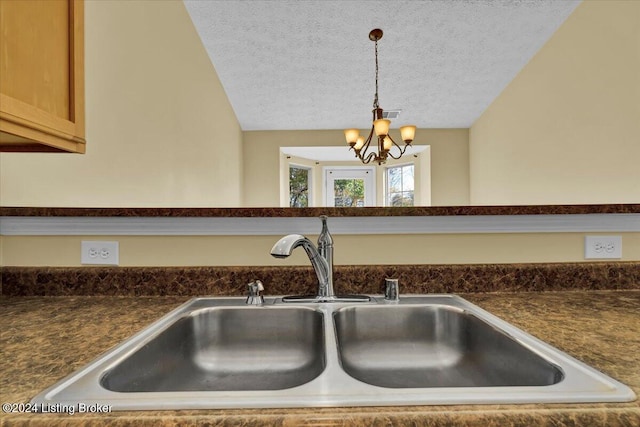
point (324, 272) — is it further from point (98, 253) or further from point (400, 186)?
point (400, 186)

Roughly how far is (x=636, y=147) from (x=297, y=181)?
14.5ft

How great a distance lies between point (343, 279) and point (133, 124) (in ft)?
4.71

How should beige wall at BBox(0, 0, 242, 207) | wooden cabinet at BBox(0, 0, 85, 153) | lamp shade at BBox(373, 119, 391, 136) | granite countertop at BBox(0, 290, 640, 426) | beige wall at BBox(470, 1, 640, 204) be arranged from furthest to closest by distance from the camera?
lamp shade at BBox(373, 119, 391, 136), beige wall at BBox(470, 1, 640, 204), beige wall at BBox(0, 0, 242, 207), wooden cabinet at BBox(0, 0, 85, 153), granite countertop at BBox(0, 290, 640, 426)

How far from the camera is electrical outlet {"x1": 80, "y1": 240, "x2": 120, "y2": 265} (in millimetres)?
1015

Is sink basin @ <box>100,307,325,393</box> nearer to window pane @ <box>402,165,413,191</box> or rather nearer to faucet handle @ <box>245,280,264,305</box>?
faucet handle @ <box>245,280,264,305</box>

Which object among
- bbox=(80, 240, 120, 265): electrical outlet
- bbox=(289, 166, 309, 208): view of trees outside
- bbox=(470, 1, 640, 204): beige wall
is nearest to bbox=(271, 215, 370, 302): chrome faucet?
bbox=(80, 240, 120, 265): electrical outlet

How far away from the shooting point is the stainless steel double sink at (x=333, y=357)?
44 centimetres

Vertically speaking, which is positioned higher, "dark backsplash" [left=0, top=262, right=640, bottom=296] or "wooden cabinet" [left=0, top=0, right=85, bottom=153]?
"wooden cabinet" [left=0, top=0, right=85, bottom=153]

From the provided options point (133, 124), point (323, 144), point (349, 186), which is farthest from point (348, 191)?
point (133, 124)

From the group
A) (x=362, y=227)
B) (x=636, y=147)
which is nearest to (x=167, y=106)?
(x=362, y=227)

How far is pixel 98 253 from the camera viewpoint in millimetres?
1017

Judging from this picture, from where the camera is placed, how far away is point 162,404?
0.41 metres

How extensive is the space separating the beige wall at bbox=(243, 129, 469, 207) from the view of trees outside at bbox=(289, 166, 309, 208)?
618mm

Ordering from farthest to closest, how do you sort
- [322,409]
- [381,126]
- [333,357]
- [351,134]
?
[351,134]
[381,126]
[333,357]
[322,409]
